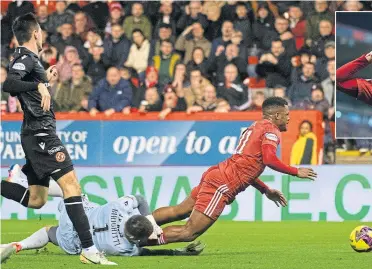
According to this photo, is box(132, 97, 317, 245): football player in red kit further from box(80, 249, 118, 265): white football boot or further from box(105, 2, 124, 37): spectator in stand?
box(105, 2, 124, 37): spectator in stand

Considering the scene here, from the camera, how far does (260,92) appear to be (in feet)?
64.9

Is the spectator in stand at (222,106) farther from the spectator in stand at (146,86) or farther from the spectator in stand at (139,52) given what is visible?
the spectator in stand at (139,52)

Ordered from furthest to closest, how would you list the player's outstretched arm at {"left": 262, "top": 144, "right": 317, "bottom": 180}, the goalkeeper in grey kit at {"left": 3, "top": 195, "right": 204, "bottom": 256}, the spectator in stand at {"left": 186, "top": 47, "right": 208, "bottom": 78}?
the spectator in stand at {"left": 186, "top": 47, "right": 208, "bottom": 78}, the player's outstretched arm at {"left": 262, "top": 144, "right": 317, "bottom": 180}, the goalkeeper in grey kit at {"left": 3, "top": 195, "right": 204, "bottom": 256}

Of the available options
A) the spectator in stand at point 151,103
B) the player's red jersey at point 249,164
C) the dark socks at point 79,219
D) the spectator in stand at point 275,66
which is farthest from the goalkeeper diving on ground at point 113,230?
the spectator in stand at point 275,66

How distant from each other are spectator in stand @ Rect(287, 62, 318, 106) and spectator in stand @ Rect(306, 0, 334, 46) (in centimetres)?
88

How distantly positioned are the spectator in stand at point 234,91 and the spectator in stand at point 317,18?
1632 mm

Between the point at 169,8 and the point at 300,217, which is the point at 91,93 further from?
the point at 300,217

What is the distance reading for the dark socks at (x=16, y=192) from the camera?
1162 cm

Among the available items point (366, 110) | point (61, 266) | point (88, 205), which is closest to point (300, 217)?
point (366, 110)

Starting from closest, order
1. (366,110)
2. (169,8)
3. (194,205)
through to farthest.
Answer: (194,205)
(366,110)
(169,8)

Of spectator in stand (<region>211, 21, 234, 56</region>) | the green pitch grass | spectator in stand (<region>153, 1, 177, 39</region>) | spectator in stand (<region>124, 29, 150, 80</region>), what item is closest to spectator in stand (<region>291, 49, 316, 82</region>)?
spectator in stand (<region>211, 21, 234, 56</region>)

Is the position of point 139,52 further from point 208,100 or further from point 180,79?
point 208,100

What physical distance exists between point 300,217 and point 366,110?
7.69ft

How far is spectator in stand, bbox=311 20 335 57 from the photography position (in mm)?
20219
